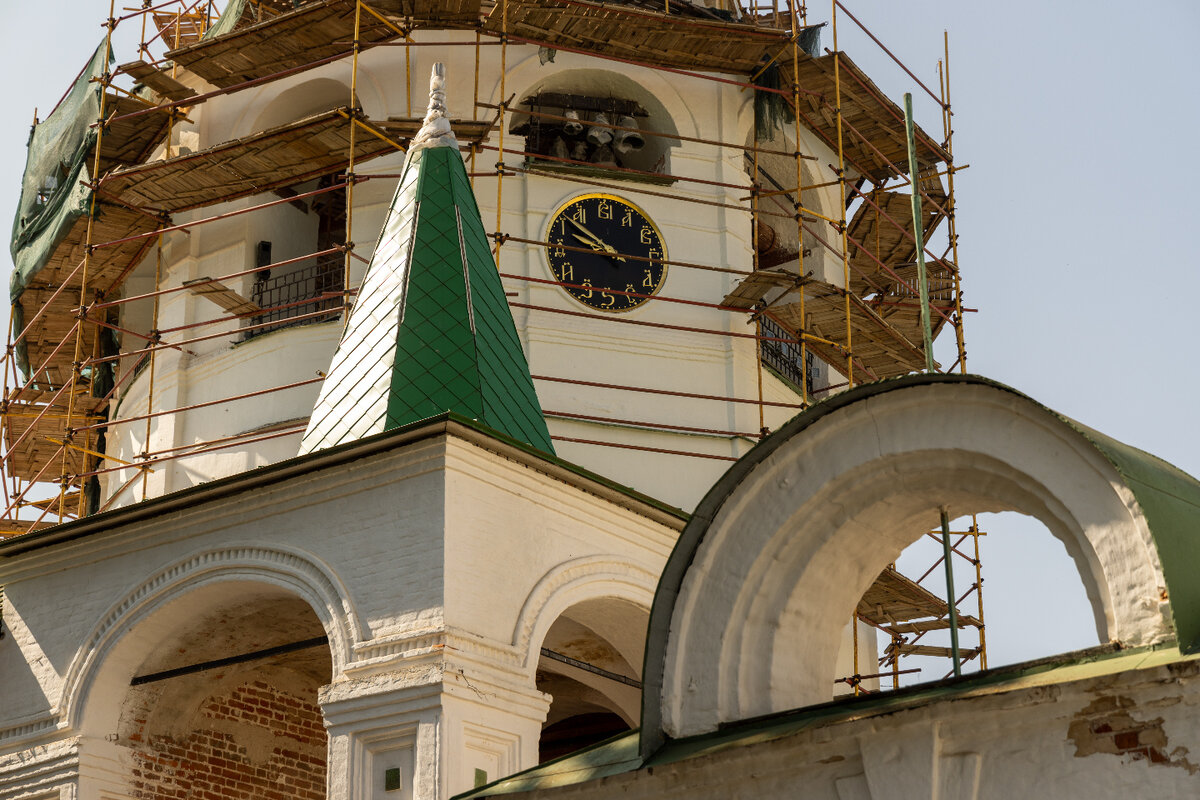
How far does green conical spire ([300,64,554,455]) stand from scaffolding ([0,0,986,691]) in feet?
7.74

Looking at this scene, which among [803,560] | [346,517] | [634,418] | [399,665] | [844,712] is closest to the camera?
[844,712]

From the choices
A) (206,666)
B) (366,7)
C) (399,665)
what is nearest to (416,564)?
(399,665)

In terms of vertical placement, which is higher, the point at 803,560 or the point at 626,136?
Answer: the point at 626,136

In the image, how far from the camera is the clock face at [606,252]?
17.5 m

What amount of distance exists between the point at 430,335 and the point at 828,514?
14.5 ft

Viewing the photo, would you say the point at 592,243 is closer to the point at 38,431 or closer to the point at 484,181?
the point at 484,181

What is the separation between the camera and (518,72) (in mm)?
18250

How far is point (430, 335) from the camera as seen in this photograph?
13.2 metres

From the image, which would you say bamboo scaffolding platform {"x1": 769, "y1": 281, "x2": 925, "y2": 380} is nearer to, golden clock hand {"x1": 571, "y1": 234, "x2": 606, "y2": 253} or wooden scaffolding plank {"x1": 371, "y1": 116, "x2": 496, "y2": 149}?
golden clock hand {"x1": 571, "y1": 234, "x2": 606, "y2": 253}

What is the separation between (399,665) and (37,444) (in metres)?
12.5

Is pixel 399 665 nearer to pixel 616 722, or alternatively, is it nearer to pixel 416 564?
pixel 416 564

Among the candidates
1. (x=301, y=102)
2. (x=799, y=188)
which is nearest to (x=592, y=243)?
(x=799, y=188)

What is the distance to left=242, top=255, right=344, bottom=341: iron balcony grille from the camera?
18.0m

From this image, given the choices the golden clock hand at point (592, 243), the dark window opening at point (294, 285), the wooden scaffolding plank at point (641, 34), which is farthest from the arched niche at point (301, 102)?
the golden clock hand at point (592, 243)
